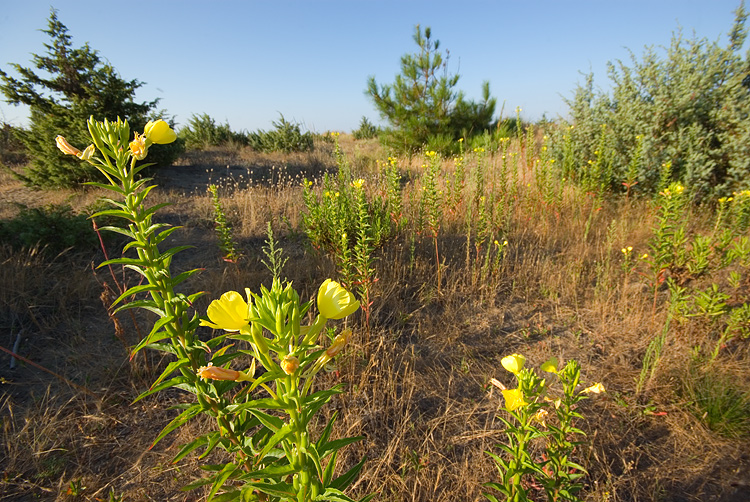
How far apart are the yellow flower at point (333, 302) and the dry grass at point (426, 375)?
3.47 ft

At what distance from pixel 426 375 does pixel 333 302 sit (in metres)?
1.52

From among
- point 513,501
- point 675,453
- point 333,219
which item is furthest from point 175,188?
point 675,453

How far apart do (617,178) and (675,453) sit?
3602 millimetres

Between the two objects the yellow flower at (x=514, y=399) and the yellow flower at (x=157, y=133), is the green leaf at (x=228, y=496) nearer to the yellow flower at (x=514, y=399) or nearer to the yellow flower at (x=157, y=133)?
the yellow flower at (x=514, y=399)

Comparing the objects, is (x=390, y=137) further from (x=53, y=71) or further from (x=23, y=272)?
(x=23, y=272)

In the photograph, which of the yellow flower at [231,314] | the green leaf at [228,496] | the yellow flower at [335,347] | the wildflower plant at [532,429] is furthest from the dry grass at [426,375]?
the yellow flower at [231,314]

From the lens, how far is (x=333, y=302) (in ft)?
2.53

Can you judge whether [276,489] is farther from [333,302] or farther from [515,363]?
[515,363]

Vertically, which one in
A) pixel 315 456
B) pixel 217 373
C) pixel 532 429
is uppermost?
pixel 217 373

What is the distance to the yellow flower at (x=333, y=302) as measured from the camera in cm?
76

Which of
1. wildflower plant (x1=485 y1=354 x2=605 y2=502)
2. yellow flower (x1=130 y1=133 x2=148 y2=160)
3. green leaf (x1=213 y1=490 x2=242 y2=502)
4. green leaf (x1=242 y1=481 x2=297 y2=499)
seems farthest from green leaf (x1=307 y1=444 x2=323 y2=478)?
yellow flower (x1=130 y1=133 x2=148 y2=160)

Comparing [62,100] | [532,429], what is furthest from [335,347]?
[62,100]

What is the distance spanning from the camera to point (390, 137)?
8.57 meters

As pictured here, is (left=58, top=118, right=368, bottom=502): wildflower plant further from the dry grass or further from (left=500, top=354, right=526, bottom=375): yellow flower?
the dry grass
